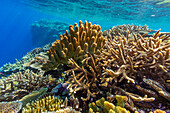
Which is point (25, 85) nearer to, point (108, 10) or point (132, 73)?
point (132, 73)

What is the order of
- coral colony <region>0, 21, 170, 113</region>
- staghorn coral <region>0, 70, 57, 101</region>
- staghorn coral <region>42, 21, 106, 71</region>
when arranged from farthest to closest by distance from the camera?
staghorn coral <region>0, 70, 57, 101</region>
staghorn coral <region>42, 21, 106, 71</region>
coral colony <region>0, 21, 170, 113</region>

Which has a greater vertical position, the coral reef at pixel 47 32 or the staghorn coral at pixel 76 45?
the coral reef at pixel 47 32

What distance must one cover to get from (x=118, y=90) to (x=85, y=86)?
0.75 metres

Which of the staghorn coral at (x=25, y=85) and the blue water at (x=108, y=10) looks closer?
the staghorn coral at (x=25, y=85)

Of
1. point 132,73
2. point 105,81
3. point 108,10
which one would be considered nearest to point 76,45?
point 105,81

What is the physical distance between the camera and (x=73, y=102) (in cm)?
208

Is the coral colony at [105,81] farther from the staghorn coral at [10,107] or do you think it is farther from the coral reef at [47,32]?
the coral reef at [47,32]

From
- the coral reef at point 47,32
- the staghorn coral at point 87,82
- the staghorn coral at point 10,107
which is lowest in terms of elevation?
the staghorn coral at point 10,107

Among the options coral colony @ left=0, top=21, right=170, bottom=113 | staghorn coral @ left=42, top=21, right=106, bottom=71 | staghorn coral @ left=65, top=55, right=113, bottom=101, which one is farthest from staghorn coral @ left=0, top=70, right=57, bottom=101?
staghorn coral @ left=65, top=55, right=113, bottom=101

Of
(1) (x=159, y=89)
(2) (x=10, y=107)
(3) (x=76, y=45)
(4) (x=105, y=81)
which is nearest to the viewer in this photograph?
(1) (x=159, y=89)

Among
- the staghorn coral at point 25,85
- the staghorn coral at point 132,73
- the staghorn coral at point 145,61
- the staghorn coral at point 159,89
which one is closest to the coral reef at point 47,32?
the staghorn coral at point 25,85

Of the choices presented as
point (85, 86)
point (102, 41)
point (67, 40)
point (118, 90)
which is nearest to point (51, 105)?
point (85, 86)

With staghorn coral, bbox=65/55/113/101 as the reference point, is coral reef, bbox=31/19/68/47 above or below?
above

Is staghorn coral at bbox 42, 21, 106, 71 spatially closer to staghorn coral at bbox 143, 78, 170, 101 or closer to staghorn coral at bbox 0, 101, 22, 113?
staghorn coral at bbox 0, 101, 22, 113
